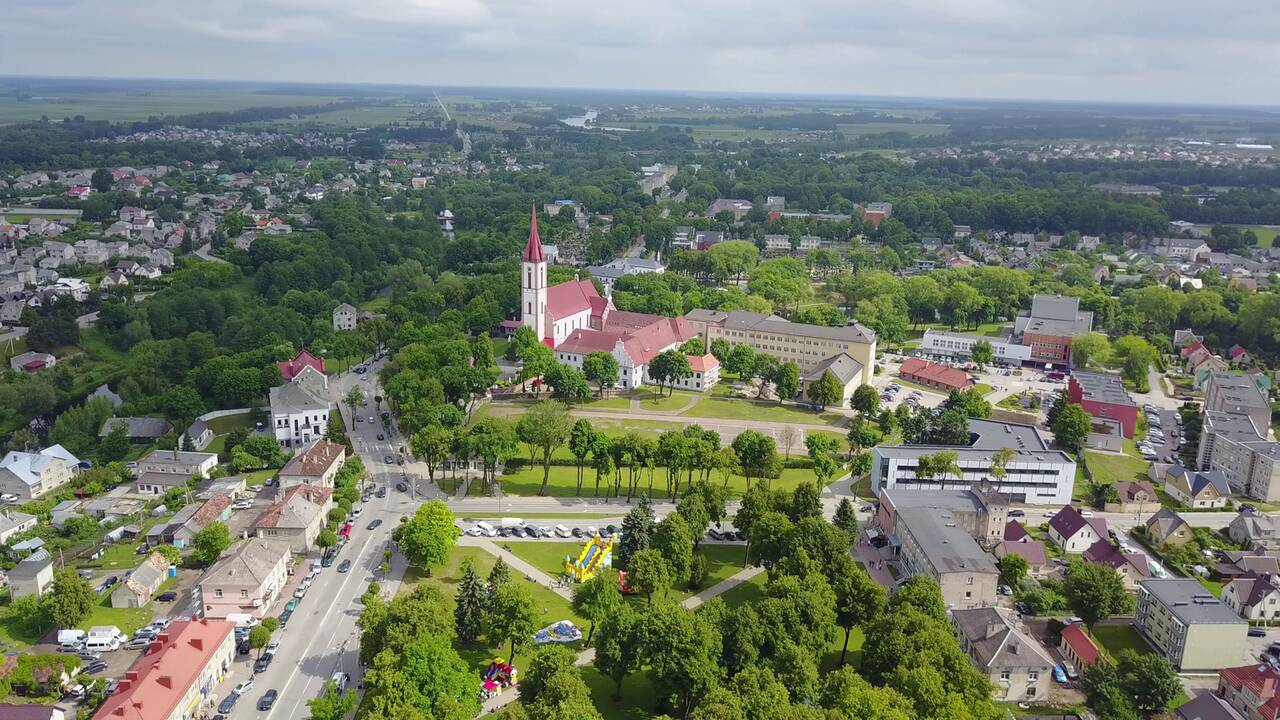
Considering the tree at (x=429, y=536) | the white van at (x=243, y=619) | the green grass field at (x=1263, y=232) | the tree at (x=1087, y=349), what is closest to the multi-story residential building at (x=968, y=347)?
the tree at (x=1087, y=349)

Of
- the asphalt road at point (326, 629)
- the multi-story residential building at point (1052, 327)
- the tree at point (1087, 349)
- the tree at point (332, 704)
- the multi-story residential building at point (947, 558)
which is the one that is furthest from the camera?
the multi-story residential building at point (1052, 327)

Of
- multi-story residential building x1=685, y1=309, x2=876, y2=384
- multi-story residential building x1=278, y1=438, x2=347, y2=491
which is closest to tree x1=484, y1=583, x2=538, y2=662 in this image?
multi-story residential building x1=278, y1=438, x2=347, y2=491

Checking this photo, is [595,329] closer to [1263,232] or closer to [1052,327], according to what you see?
[1052,327]

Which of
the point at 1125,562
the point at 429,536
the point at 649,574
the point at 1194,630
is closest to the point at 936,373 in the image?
the point at 1125,562

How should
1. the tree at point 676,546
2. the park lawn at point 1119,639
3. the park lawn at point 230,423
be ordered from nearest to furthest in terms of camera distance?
the park lawn at point 1119,639
the tree at point 676,546
the park lawn at point 230,423

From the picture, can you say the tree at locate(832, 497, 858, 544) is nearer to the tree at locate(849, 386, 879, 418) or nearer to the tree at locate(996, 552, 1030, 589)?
the tree at locate(996, 552, 1030, 589)

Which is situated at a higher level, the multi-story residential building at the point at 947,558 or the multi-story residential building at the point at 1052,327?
the multi-story residential building at the point at 1052,327

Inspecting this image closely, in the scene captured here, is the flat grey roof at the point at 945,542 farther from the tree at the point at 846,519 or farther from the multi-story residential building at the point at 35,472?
the multi-story residential building at the point at 35,472
